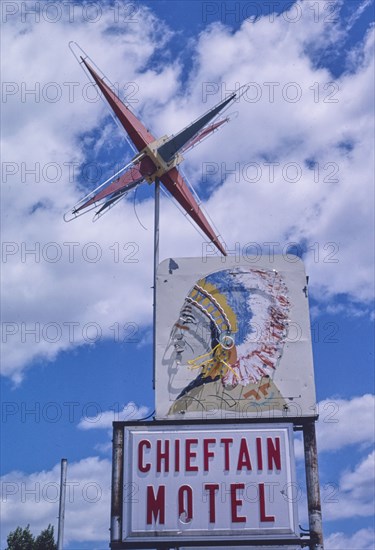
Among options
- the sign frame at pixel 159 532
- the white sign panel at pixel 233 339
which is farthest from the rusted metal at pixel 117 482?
the white sign panel at pixel 233 339

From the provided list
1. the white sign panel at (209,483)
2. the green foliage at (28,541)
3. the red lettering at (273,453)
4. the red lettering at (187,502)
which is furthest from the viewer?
the green foliage at (28,541)

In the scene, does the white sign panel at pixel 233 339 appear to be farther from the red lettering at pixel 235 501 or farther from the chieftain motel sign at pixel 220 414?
the red lettering at pixel 235 501

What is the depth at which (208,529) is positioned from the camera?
14.9 m

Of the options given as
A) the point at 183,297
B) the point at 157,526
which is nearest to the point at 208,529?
the point at 157,526

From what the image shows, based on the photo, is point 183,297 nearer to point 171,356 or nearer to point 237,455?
point 171,356

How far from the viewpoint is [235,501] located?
15055 millimetres

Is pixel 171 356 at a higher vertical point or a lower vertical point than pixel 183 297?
lower

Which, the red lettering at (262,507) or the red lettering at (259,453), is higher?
the red lettering at (259,453)

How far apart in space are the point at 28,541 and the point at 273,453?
84.4 feet

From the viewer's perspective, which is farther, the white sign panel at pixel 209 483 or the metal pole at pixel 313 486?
the white sign panel at pixel 209 483

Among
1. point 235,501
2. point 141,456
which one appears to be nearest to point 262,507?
point 235,501

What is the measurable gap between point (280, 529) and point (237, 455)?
1.74 meters

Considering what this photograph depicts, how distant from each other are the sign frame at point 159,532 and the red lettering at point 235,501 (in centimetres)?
30

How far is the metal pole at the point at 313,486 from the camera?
1469 cm
